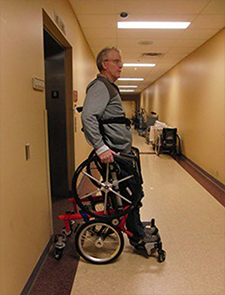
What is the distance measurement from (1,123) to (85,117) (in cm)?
62

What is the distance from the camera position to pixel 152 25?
12.5ft

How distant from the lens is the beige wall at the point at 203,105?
4035 millimetres

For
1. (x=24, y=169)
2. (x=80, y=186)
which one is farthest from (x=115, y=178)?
(x=80, y=186)

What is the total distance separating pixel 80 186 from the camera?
12.6 feet

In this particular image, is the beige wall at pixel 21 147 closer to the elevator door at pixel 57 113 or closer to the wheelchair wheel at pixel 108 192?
the wheelchair wheel at pixel 108 192

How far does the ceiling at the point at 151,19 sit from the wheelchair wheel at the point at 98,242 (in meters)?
2.58

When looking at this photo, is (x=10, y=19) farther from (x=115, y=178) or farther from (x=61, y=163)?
(x=61, y=163)

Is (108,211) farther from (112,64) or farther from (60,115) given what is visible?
(60,115)

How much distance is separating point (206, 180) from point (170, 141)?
2.19 meters

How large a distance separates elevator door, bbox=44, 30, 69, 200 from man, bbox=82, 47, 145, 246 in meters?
1.35

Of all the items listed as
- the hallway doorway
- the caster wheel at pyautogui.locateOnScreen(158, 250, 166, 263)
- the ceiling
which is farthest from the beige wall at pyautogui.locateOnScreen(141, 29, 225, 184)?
the hallway doorway

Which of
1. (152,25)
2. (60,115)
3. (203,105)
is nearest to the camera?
(60,115)

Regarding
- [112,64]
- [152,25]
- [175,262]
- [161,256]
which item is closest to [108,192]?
[161,256]

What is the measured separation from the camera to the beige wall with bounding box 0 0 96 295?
4.46 ft
